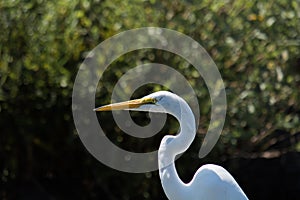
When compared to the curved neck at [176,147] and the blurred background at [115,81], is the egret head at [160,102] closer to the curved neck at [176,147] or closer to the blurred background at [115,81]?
the curved neck at [176,147]

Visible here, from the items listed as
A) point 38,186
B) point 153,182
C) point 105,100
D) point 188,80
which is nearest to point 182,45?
point 188,80

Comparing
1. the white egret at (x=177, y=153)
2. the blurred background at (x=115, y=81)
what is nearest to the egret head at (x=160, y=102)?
the white egret at (x=177, y=153)

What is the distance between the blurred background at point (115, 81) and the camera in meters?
5.02

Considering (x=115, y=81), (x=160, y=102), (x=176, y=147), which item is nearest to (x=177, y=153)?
(x=176, y=147)

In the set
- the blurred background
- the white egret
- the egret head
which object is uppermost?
the blurred background

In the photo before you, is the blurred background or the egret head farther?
the blurred background

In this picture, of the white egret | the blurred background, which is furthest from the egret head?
the blurred background

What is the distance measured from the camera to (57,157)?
5.57 m

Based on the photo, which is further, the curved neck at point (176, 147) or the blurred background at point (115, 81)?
the blurred background at point (115, 81)

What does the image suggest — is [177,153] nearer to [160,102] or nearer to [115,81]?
[160,102]

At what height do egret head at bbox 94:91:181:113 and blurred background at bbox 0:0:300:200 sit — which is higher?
blurred background at bbox 0:0:300:200

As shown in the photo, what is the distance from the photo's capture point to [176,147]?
358cm

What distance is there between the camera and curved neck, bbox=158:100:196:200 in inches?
138

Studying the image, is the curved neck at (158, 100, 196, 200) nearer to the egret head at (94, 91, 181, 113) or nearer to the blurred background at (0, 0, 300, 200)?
the egret head at (94, 91, 181, 113)
